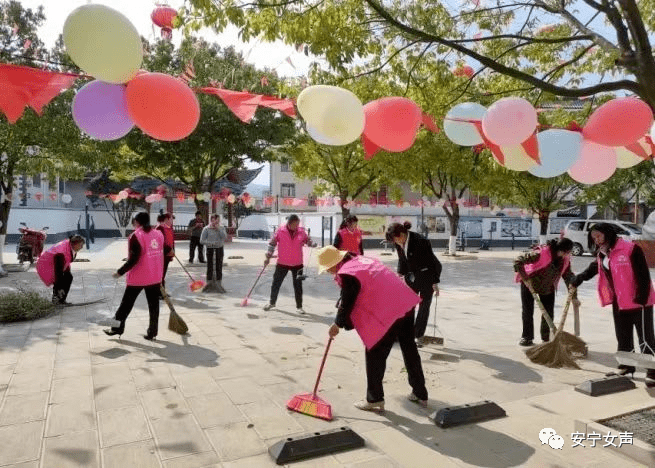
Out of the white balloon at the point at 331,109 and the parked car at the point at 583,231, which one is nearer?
the white balloon at the point at 331,109

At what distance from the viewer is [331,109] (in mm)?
4621

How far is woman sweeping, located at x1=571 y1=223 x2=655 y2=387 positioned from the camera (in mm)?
5172

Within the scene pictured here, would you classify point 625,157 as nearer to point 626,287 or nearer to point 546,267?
point 626,287

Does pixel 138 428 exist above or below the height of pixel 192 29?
below

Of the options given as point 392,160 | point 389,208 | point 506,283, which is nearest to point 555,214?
point 389,208

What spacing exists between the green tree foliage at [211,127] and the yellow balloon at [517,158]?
9815 mm

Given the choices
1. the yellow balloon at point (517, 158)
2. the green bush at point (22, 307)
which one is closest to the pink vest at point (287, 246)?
the green bush at point (22, 307)

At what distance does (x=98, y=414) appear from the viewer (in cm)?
430

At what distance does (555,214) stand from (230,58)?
26492 millimetres

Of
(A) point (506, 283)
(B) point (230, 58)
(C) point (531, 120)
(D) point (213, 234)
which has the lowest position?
(A) point (506, 283)

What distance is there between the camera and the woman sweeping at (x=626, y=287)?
5.17 metres

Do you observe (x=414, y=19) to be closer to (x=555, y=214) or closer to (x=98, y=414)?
(x=98, y=414)

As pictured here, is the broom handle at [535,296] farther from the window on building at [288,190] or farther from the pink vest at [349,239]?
the window on building at [288,190]

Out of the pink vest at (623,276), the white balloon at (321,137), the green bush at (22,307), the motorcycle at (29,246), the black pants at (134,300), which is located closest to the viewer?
the white balloon at (321,137)
